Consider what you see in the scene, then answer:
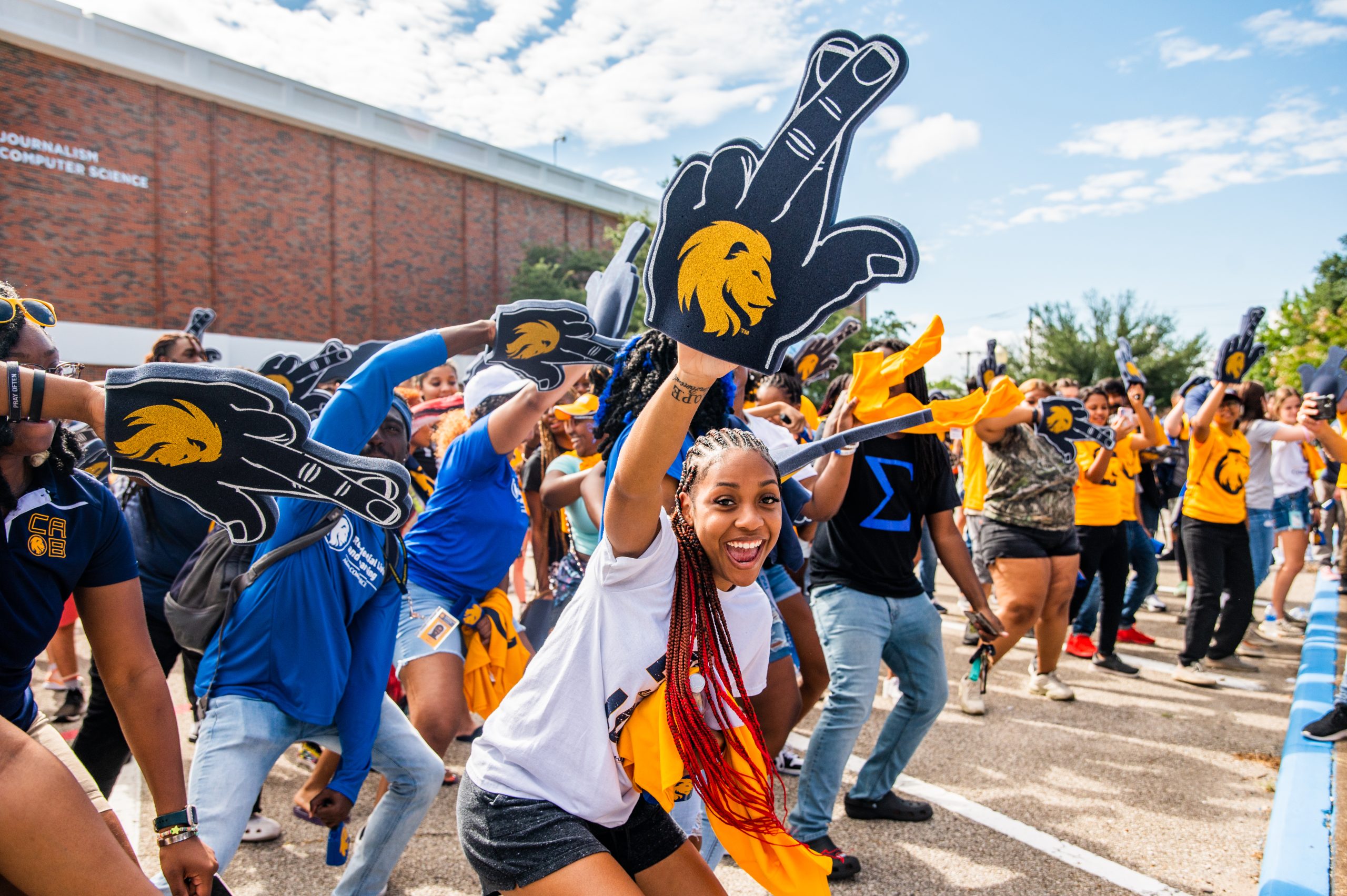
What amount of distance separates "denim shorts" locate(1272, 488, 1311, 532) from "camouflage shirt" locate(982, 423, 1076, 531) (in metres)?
3.35

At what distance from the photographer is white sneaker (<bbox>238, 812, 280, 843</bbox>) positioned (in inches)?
141

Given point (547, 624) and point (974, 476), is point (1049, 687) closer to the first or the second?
point (974, 476)

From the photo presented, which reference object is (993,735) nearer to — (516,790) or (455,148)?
(516,790)

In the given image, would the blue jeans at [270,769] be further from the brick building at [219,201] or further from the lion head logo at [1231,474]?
the brick building at [219,201]

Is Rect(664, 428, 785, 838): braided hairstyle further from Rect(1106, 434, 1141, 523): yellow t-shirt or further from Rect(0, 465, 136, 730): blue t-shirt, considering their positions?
Rect(1106, 434, 1141, 523): yellow t-shirt

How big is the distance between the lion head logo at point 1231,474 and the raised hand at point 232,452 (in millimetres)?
5910

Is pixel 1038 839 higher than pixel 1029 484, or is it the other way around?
pixel 1029 484

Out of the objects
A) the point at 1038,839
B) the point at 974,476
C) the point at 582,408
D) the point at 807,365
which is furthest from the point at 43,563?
the point at 974,476

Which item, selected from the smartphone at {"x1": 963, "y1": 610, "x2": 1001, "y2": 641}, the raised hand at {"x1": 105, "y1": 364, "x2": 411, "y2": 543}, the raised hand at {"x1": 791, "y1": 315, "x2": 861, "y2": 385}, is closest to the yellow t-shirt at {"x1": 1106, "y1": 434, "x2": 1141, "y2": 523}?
the raised hand at {"x1": 791, "y1": 315, "x2": 861, "y2": 385}

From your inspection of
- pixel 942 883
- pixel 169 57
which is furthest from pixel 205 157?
pixel 942 883

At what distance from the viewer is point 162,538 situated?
3.68 meters

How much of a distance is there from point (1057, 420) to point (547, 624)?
11.7ft

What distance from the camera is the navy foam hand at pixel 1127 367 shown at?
21.4ft

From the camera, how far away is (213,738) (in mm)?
2383
